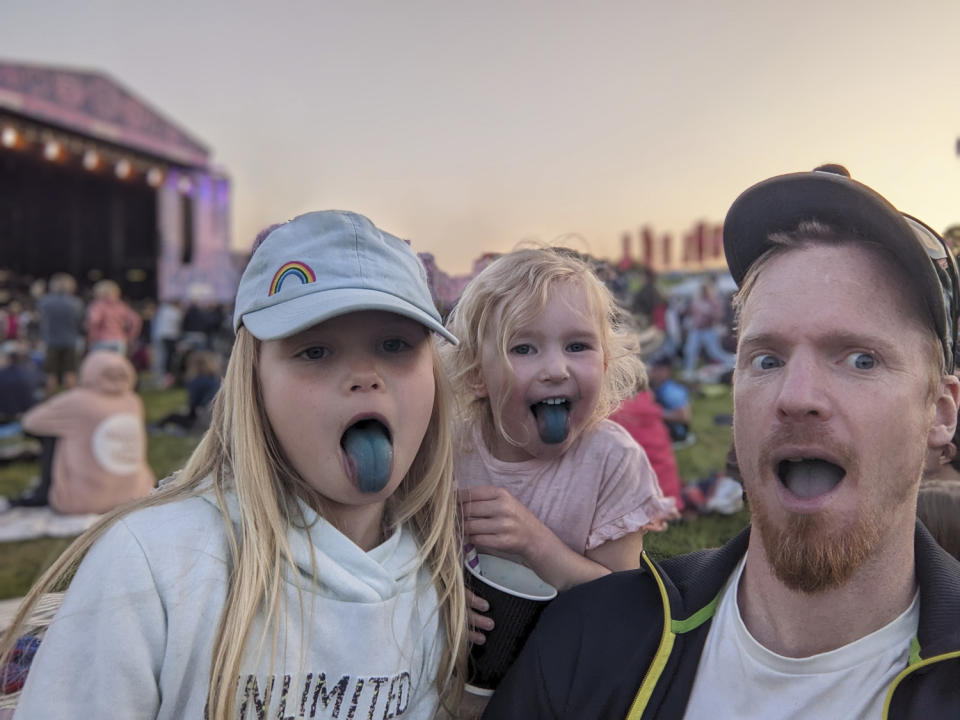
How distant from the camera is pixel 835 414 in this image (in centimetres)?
111

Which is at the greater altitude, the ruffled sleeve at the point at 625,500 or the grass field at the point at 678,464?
the ruffled sleeve at the point at 625,500

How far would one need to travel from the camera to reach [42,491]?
5.84 m

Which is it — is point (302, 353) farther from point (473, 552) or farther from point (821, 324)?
point (821, 324)

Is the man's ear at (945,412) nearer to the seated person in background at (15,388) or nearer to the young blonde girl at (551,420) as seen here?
the young blonde girl at (551,420)

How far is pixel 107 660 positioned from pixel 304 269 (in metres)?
0.72

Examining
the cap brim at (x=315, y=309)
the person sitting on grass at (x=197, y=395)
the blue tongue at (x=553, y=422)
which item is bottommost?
the person sitting on grass at (x=197, y=395)

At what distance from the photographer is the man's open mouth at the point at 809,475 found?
3.74ft

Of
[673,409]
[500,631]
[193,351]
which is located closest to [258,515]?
[500,631]

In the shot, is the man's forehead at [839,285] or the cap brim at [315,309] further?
the cap brim at [315,309]

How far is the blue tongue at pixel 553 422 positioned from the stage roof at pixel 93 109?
16307mm

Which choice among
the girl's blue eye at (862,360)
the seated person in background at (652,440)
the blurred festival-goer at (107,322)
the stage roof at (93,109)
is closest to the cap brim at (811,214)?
the girl's blue eye at (862,360)

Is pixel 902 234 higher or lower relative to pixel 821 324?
higher

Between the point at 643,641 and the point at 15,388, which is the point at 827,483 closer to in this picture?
the point at 643,641

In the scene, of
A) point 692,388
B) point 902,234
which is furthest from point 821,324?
point 692,388
